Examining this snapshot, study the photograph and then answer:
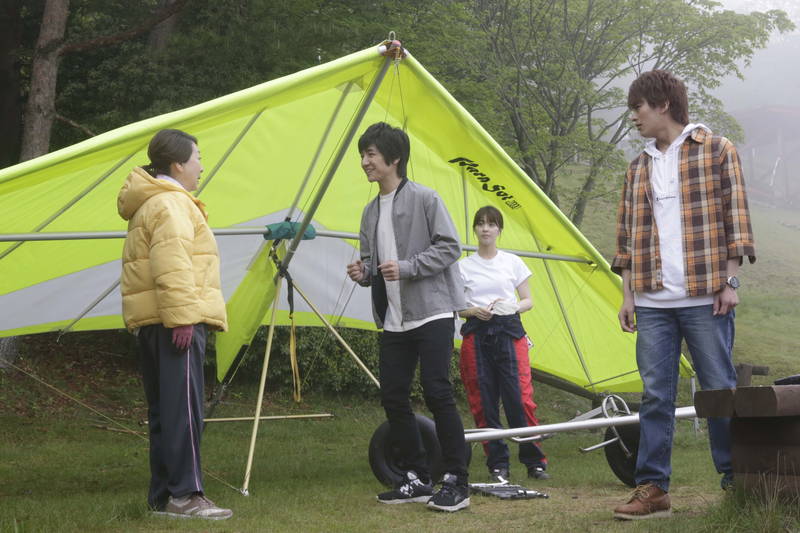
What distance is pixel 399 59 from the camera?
4.97 metres

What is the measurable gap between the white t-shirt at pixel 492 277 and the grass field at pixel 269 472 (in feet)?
3.80

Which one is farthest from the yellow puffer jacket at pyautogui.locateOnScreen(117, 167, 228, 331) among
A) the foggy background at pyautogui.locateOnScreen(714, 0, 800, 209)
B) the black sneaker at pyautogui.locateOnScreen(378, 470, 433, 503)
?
the foggy background at pyautogui.locateOnScreen(714, 0, 800, 209)

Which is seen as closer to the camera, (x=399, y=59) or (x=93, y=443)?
(x=399, y=59)

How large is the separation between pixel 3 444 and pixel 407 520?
208 inches

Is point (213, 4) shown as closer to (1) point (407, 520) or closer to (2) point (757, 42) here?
(1) point (407, 520)

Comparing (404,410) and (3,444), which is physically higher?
(404,410)

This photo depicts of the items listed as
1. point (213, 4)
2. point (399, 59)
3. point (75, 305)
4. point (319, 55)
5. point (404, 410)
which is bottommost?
point (404, 410)

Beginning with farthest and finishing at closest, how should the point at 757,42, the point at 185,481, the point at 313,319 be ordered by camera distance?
the point at 757,42 → the point at 313,319 → the point at 185,481

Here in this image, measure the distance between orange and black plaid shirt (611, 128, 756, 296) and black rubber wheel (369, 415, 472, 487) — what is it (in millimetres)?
1661

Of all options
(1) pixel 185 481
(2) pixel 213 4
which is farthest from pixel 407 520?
(2) pixel 213 4

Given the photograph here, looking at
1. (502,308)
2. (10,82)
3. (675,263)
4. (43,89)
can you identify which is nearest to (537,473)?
(502,308)

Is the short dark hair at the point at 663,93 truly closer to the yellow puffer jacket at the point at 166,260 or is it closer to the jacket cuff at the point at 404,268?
the jacket cuff at the point at 404,268

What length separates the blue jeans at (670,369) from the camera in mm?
3646

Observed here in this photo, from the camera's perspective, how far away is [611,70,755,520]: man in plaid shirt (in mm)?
3633
